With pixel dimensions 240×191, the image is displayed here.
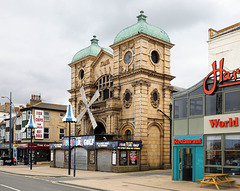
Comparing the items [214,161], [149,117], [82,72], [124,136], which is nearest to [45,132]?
[82,72]

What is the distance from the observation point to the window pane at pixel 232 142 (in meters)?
18.9

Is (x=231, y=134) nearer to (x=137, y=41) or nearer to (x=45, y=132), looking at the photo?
(x=137, y=41)

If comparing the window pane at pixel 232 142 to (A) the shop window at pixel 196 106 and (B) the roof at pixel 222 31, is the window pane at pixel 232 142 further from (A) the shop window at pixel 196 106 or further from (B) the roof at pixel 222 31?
(B) the roof at pixel 222 31

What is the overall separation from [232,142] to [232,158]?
1024 millimetres

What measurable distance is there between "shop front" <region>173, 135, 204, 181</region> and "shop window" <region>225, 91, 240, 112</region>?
298 centimetres

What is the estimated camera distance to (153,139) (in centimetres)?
3503

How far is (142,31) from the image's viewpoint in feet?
116

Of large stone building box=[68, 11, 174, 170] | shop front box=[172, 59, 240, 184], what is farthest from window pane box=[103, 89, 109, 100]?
shop front box=[172, 59, 240, 184]

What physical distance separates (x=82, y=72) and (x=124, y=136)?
14033mm

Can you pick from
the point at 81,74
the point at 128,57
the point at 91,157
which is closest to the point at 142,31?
the point at 128,57

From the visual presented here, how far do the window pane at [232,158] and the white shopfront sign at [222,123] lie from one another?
4.61ft

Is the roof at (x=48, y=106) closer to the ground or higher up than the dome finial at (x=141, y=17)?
closer to the ground

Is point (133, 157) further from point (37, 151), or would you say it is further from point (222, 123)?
point (37, 151)

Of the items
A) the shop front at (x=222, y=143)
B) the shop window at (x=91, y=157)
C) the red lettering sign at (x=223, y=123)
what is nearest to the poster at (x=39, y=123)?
the shop window at (x=91, y=157)
